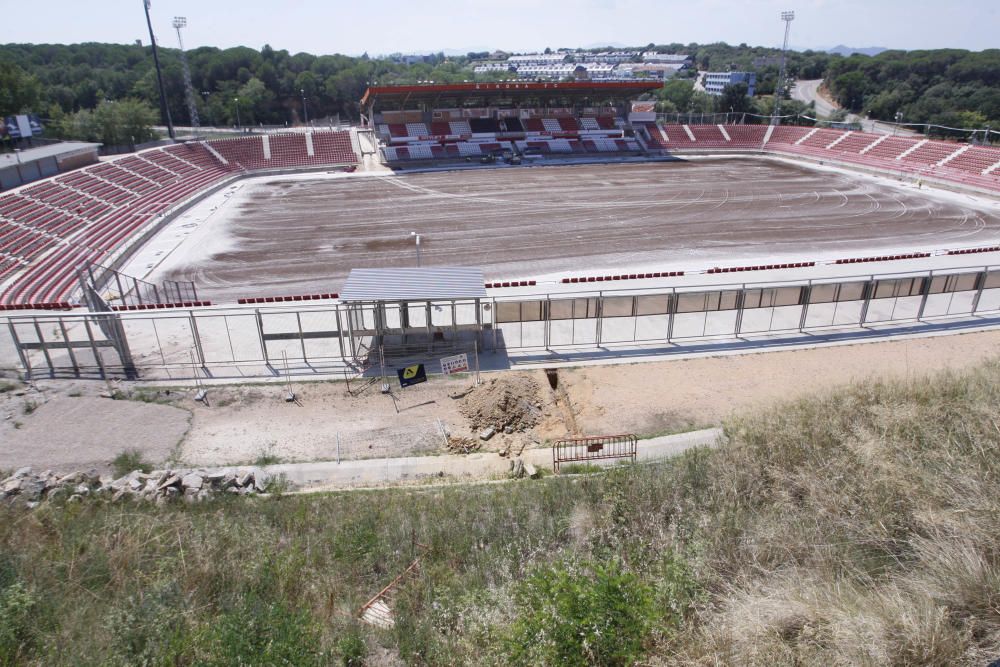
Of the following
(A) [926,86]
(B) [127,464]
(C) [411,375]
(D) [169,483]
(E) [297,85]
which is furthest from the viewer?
(A) [926,86]

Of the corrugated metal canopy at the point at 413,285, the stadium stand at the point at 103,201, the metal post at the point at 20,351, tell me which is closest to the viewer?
the metal post at the point at 20,351

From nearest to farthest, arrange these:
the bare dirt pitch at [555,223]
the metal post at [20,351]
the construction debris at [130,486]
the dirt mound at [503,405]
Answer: the construction debris at [130,486] → the dirt mound at [503,405] → the metal post at [20,351] → the bare dirt pitch at [555,223]

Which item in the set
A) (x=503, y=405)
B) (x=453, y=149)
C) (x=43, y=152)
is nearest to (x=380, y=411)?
(x=503, y=405)

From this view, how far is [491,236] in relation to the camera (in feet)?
128

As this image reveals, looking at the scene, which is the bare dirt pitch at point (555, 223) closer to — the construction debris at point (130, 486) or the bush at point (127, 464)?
the bush at point (127, 464)

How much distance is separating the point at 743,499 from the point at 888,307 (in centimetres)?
2009

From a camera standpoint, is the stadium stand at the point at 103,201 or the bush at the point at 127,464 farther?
the stadium stand at the point at 103,201

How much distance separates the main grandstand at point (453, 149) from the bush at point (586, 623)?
124 feet

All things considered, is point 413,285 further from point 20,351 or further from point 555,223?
point 555,223

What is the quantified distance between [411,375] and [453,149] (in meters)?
55.6

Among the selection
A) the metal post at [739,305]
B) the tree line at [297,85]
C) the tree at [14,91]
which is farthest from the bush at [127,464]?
the tree line at [297,85]

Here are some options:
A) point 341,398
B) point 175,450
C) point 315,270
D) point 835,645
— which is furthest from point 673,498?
point 315,270

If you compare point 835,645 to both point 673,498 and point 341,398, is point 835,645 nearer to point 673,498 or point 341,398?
point 673,498

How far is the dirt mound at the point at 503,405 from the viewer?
17875 mm
